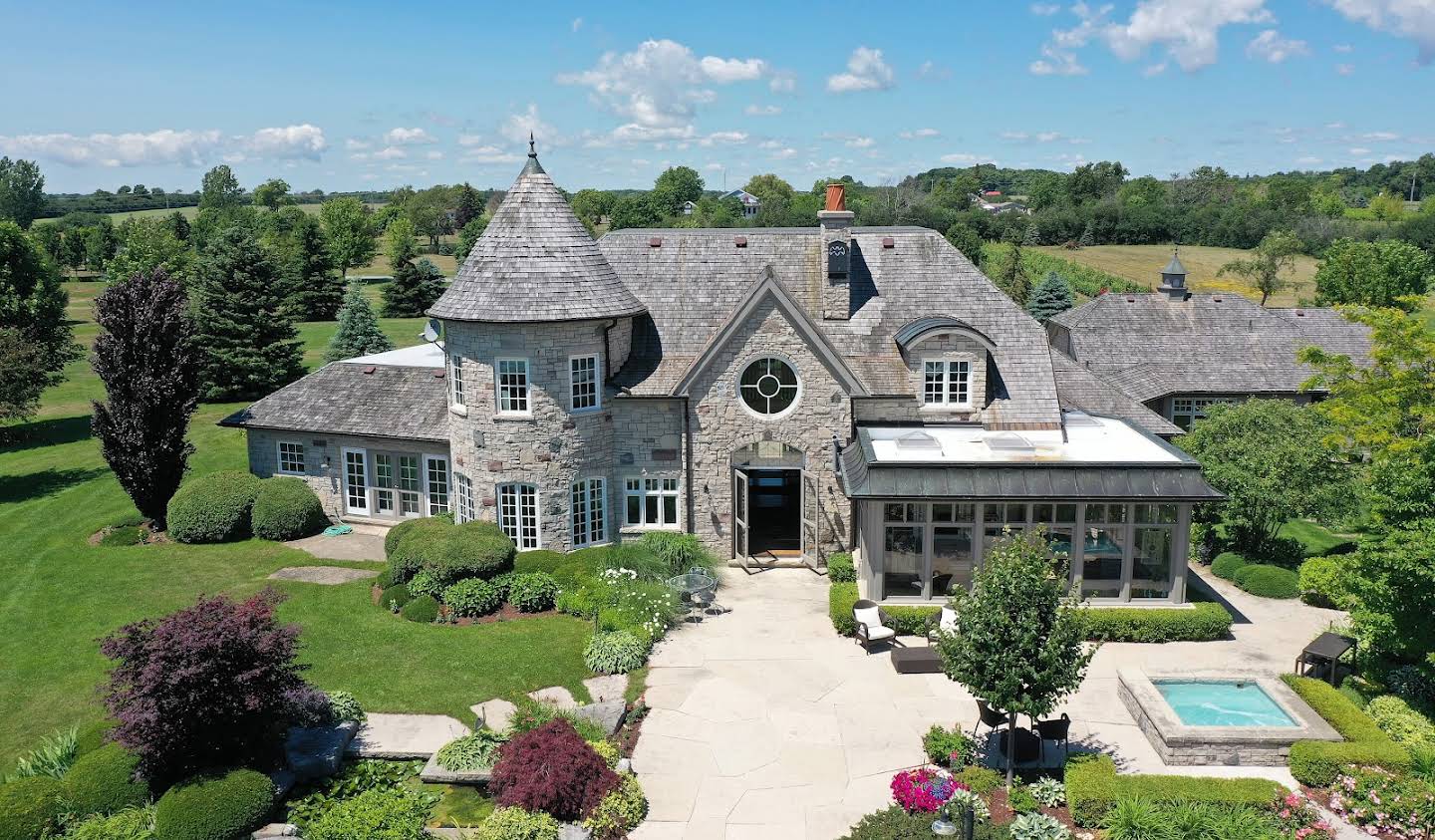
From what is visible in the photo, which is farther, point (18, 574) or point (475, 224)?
point (475, 224)

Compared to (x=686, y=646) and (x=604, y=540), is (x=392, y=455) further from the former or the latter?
(x=686, y=646)

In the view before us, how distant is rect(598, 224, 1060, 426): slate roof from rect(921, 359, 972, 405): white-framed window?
0.66 metres

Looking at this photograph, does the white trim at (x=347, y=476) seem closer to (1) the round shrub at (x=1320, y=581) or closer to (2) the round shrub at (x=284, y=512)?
(2) the round shrub at (x=284, y=512)

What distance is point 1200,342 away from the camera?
143 feet

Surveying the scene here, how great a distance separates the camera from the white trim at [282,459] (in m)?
33.4

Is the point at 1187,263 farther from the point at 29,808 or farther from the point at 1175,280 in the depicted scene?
the point at 29,808

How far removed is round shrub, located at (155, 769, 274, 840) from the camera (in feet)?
49.1

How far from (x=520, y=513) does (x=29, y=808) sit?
567 inches

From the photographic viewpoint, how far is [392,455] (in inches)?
1266

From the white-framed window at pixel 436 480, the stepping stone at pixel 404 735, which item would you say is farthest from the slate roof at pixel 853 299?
the stepping stone at pixel 404 735

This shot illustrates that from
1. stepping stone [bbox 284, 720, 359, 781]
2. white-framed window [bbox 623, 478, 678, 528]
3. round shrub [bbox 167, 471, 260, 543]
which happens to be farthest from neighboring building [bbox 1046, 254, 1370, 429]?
stepping stone [bbox 284, 720, 359, 781]

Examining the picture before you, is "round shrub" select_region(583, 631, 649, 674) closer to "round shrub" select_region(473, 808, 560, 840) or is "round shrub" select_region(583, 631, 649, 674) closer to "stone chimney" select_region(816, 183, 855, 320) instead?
"round shrub" select_region(473, 808, 560, 840)

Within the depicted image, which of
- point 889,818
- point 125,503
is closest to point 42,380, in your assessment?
point 125,503

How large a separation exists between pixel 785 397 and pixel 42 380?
32956mm
